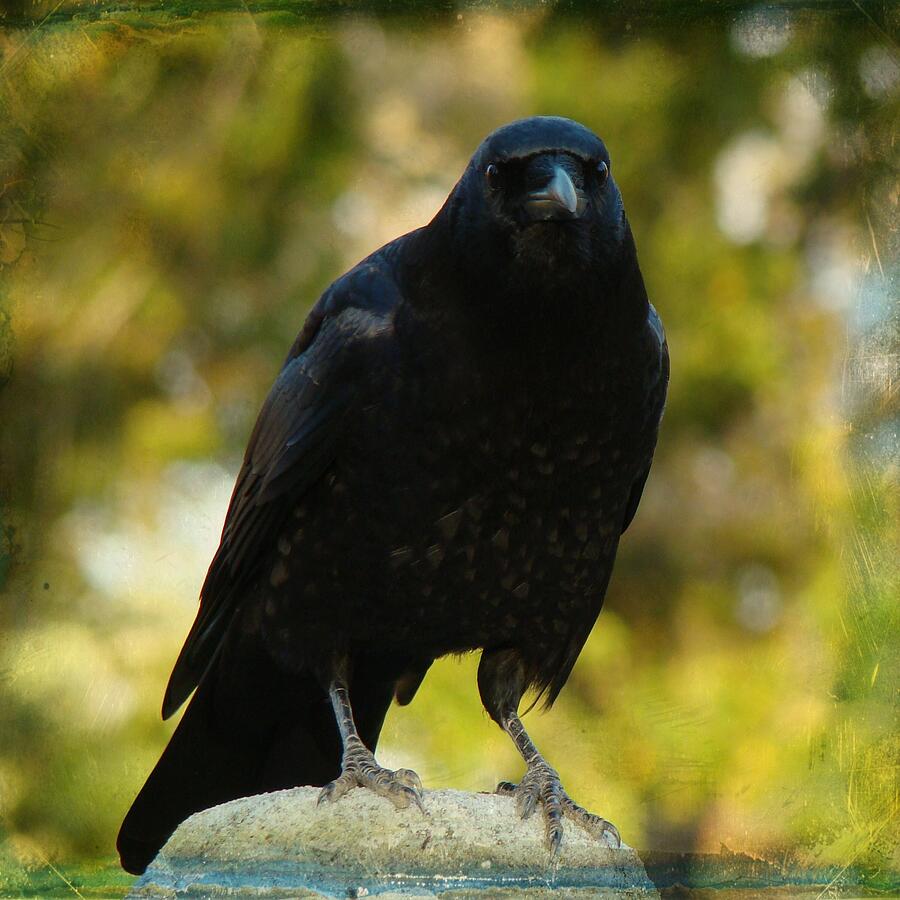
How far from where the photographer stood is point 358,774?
124 inches

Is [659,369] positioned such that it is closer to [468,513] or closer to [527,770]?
[468,513]

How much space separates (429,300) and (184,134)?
1958 millimetres

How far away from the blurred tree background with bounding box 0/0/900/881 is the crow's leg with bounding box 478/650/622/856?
0.59m

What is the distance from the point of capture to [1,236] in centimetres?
437

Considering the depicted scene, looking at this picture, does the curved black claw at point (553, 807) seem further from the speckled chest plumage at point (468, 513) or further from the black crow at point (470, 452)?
the speckled chest plumage at point (468, 513)

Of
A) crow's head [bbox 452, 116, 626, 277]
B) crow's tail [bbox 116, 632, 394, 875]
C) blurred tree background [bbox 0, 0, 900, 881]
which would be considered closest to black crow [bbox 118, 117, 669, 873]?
crow's head [bbox 452, 116, 626, 277]

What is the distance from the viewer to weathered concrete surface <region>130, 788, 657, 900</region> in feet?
9.11

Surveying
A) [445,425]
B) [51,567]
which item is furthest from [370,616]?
[51,567]

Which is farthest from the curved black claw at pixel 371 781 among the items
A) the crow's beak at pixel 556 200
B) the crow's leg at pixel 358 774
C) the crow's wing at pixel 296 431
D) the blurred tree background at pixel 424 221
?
the crow's beak at pixel 556 200

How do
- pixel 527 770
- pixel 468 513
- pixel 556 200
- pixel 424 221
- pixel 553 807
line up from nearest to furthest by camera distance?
pixel 556 200
pixel 553 807
pixel 468 513
pixel 527 770
pixel 424 221

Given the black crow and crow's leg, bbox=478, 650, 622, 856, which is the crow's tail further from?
crow's leg, bbox=478, 650, 622, 856

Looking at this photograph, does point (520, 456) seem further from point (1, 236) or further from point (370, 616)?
point (1, 236)

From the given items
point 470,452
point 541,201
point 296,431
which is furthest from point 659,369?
point 296,431

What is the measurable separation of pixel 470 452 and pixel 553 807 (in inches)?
33.2
